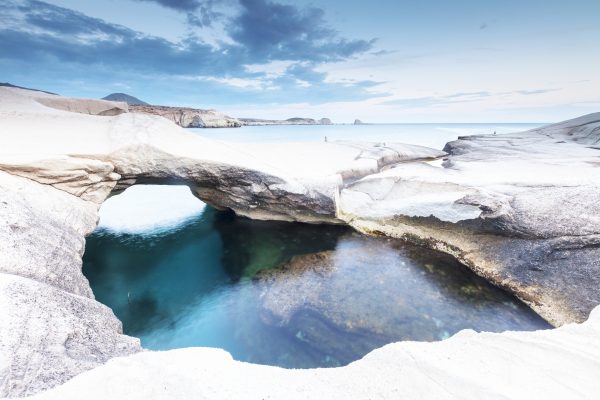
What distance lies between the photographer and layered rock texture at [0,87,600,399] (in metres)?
2.73

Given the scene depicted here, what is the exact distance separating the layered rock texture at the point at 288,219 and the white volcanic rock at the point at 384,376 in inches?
0.6

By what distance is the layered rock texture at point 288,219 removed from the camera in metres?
2.73

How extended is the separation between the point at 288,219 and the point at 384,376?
11173 millimetres

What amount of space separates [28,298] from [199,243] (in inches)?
354

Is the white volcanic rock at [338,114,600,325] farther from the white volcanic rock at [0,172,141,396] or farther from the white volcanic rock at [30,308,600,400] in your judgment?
the white volcanic rock at [0,172,141,396]

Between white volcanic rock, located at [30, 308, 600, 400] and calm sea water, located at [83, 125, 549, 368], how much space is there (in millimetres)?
3763

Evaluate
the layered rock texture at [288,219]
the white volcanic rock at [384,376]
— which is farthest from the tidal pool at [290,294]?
the white volcanic rock at [384,376]

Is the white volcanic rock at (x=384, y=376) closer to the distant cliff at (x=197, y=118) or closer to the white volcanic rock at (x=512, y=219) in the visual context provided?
the white volcanic rock at (x=512, y=219)

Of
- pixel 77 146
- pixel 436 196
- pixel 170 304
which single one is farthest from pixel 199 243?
pixel 436 196

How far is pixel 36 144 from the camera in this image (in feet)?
28.2

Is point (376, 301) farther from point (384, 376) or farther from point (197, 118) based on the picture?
point (197, 118)

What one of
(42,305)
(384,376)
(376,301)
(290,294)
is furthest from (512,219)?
(42,305)

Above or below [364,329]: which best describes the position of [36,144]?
above

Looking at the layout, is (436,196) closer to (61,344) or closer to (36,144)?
(61,344)
